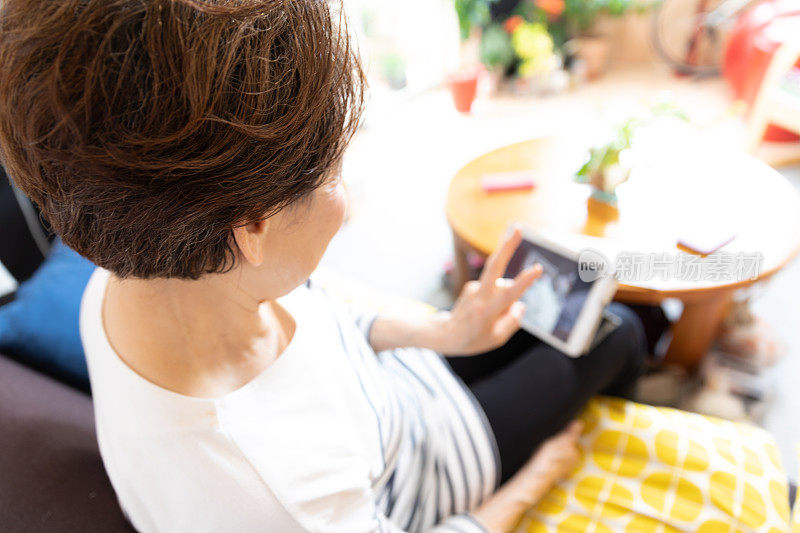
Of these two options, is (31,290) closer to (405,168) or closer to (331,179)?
(331,179)

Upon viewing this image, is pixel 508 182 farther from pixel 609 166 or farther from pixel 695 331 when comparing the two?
pixel 695 331

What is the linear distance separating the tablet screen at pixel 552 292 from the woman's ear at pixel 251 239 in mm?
669

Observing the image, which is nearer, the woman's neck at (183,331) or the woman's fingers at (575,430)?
the woman's neck at (183,331)

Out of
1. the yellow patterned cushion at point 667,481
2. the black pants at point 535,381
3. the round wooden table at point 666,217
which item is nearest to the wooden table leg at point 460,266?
the round wooden table at point 666,217

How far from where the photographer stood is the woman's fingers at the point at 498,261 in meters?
0.89

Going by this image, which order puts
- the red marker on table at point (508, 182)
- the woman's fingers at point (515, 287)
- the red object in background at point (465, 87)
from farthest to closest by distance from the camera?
1. the red object in background at point (465, 87)
2. the red marker on table at point (508, 182)
3. the woman's fingers at point (515, 287)

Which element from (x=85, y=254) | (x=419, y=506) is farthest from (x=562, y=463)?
(x=85, y=254)

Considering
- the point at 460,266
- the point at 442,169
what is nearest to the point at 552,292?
the point at 460,266

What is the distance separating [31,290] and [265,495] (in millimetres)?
683

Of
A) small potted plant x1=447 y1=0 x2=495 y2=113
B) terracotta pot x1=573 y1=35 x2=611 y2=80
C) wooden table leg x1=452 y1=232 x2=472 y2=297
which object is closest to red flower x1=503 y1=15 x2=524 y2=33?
small potted plant x1=447 y1=0 x2=495 y2=113

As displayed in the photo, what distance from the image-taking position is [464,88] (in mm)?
3244

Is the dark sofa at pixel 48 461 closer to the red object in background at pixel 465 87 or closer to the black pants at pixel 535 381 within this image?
the black pants at pixel 535 381

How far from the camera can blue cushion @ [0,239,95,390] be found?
3.02ft

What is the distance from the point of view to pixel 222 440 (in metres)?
0.59
